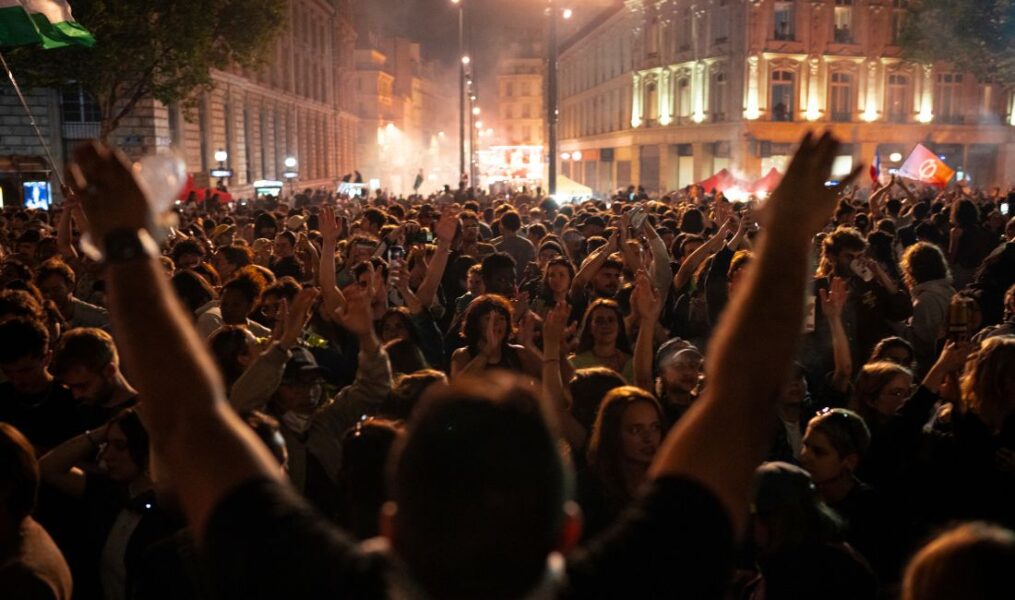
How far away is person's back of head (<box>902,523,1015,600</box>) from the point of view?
1.78 meters

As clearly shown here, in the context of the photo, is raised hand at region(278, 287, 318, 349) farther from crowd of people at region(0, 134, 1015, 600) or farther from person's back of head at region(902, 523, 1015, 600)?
person's back of head at region(902, 523, 1015, 600)

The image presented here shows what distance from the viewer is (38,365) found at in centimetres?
462

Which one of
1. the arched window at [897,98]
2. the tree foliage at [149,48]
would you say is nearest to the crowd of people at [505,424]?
the tree foliage at [149,48]

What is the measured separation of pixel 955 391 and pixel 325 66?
7455 cm

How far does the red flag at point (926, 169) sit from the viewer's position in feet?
68.1

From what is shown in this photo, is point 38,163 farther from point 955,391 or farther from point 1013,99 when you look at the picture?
point 1013,99

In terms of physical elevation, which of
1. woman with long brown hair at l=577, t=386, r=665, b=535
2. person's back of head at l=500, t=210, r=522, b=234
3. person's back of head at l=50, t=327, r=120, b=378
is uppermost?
person's back of head at l=500, t=210, r=522, b=234

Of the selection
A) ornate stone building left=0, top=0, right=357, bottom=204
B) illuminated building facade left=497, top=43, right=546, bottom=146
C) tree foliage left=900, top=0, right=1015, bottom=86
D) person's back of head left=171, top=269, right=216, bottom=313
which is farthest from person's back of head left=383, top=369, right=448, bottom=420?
illuminated building facade left=497, top=43, right=546, bottom=146

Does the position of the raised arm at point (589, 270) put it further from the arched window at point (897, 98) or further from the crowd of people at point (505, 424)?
the arched window at point (897, 98)

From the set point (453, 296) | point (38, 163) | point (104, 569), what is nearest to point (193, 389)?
point (104, 569)

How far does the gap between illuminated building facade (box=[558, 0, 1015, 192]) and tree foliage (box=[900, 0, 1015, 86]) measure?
9858 millimetres

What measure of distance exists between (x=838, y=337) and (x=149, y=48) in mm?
27596

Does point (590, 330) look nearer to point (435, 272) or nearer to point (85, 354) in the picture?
point (435, 272)

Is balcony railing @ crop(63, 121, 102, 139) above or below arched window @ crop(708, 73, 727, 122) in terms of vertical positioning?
below
